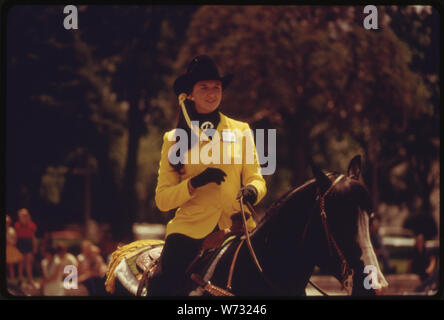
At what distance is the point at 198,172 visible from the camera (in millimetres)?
5609

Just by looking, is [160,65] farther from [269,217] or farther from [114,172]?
[114,172]

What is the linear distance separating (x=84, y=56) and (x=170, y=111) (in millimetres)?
6762

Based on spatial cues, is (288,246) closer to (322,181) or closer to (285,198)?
(285,198)

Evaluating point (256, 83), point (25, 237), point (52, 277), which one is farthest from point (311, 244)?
point (256, 83)

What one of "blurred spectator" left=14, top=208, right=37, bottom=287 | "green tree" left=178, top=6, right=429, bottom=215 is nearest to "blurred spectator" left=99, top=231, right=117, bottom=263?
"blurred spectator" left=14, top=208, right=37, bottom=287

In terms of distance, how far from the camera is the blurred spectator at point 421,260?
12.8 meters

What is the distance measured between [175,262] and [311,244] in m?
1.03

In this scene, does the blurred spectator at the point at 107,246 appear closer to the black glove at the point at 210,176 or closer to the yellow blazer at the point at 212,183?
the yellow blazer at the point at 212,183

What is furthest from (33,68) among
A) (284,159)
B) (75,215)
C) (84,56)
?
(75,215)

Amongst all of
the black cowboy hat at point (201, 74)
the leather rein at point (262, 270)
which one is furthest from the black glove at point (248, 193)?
the black cowboy hat at point (201, 74)

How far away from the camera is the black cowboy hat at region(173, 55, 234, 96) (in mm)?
5594

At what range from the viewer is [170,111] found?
85.5 ft

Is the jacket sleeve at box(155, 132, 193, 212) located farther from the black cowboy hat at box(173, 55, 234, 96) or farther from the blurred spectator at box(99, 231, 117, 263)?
the blurred spectator at box(99, 231, 117, 263)
